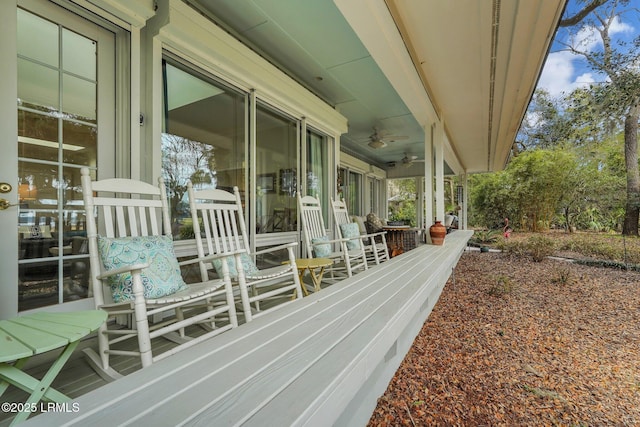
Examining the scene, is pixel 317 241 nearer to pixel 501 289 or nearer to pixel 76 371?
pixel 76 371

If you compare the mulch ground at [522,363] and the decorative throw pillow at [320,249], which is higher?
the decorative throw pillow at [320,249]

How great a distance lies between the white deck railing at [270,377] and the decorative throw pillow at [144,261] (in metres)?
0.68

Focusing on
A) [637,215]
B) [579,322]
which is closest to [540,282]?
[579,322]

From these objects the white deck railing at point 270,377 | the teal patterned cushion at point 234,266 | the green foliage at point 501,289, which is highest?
the teal patterned cushion at point 234,266

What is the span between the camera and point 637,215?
826 centimetres

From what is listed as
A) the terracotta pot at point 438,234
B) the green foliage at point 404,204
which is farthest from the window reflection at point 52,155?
the green foliage at point 404,204

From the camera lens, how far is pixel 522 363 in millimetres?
1963

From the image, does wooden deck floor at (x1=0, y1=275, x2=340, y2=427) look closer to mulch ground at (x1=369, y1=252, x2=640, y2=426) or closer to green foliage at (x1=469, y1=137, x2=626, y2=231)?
mulch ground at (x1=369, y1=252, x2=640, y2=426)

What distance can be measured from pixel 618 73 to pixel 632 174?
318cm

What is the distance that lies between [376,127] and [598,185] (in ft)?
27.1

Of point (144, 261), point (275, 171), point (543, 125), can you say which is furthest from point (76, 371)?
point (543, 125)

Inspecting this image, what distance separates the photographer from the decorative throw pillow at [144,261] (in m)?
1.44

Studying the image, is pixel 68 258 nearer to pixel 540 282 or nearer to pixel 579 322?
pixel 579 322

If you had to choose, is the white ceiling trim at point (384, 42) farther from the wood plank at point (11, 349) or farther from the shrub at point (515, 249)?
the shrub at point (515, 249)
